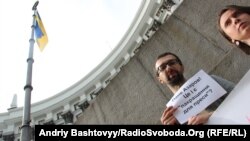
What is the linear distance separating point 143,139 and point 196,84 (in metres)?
0.99

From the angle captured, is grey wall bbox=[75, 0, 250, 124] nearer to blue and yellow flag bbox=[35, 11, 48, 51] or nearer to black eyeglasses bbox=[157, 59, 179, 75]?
black eyeglasses bbox=[157, 59, 179, 75]

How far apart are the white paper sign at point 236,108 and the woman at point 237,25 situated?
50 centimetres

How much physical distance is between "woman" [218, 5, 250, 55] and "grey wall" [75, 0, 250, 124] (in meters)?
1.42

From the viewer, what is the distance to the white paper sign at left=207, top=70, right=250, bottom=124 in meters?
2.74

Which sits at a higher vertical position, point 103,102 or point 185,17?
point 185,17

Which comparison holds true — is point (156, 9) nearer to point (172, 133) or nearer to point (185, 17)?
point (185, 17)

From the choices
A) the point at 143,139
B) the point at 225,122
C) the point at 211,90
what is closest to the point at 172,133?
the point at 143,139

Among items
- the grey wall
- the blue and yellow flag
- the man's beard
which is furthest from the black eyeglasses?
the blue and yellow flag

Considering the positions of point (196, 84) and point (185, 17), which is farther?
point (185, 17)

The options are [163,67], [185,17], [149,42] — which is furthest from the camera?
[149,42]

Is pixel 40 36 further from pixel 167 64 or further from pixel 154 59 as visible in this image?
pixel 167 64

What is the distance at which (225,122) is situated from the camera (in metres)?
2.86

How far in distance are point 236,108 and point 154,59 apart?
11.1 feet

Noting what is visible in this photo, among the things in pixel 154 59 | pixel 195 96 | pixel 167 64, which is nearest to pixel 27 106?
pixel 154 59
